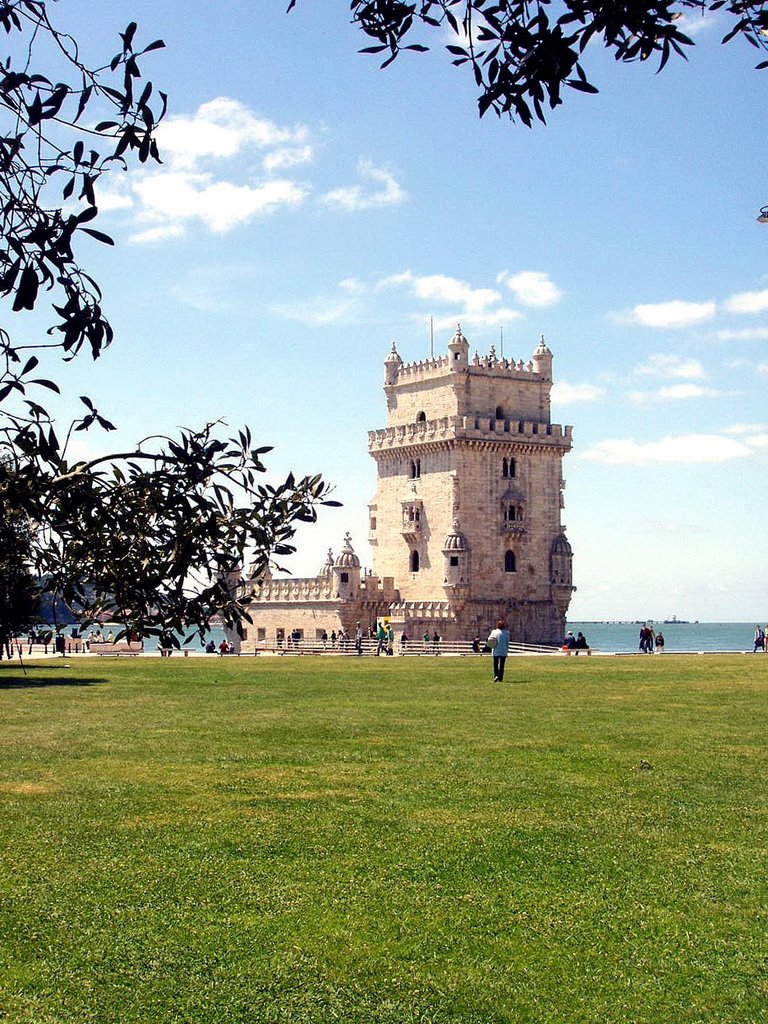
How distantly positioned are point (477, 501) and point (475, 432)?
384 centimetres

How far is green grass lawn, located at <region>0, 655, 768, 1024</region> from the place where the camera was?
8711mm

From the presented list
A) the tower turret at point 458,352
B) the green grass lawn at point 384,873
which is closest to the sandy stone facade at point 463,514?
the tower turret at point 458,352

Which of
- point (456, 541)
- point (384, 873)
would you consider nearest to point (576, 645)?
point (456, 541)

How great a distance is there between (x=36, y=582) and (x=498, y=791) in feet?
27.5

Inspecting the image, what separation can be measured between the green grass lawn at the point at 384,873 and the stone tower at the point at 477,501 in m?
49.5

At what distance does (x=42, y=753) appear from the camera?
1775 centimetres

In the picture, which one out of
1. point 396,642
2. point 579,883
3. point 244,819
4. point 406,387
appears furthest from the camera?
point 406,387

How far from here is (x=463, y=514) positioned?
71062 mm

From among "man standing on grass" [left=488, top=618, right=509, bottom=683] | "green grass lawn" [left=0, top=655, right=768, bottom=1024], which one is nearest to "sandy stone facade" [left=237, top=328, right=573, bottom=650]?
"man standing on grass" [left=488, top=618, right=509, bottom=683]

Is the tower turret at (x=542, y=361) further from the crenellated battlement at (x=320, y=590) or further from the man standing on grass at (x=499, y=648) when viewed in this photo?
the man standing on grass at (x=499, y=648)

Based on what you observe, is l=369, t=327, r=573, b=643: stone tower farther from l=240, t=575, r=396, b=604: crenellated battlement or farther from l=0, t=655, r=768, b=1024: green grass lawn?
l=0, t=655, r=768, b=1024: green grass lawn

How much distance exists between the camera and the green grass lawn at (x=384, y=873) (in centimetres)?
871

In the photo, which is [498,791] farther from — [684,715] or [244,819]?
[684,715]

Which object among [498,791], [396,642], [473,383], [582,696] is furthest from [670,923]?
[473,383]
